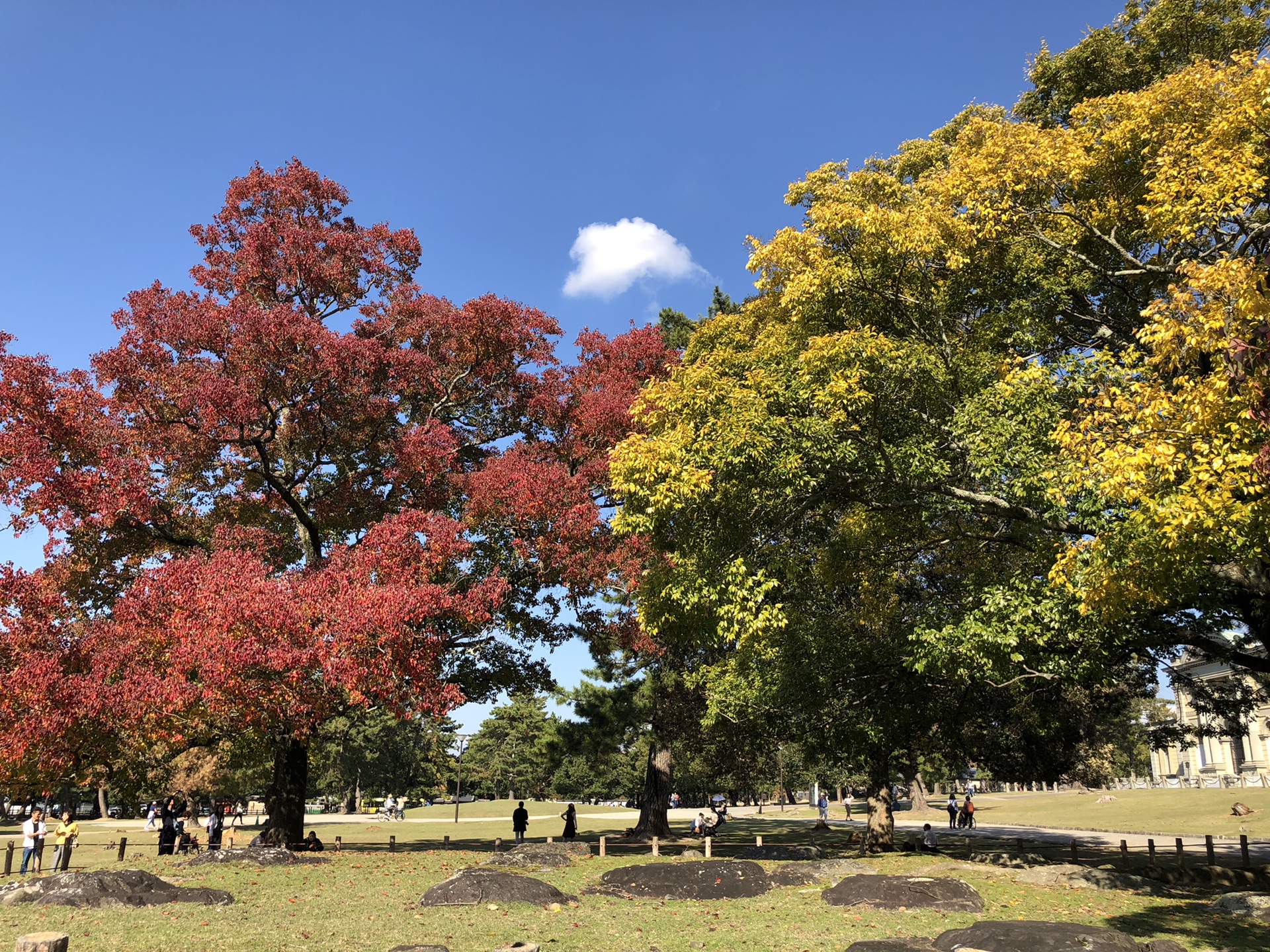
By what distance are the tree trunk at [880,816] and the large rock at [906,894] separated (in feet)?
40.1

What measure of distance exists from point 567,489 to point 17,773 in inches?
527

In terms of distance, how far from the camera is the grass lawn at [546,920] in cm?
1014

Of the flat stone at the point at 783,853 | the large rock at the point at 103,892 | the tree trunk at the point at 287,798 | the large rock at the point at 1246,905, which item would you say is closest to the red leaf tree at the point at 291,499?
the tree trunk at the point at 287,798

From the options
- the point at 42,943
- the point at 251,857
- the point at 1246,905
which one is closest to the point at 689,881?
the point at 1246,905

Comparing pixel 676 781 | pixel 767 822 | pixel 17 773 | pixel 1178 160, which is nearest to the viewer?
pixel 1178 160

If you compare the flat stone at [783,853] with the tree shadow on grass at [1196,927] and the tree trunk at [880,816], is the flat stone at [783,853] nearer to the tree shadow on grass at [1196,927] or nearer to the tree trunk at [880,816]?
the tree trunk at [880,816]

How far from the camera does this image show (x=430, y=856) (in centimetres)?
2159

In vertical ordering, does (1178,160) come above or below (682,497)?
above

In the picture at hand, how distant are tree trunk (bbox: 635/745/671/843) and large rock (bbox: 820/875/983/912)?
1731 cm

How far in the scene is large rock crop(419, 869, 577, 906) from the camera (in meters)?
13.3

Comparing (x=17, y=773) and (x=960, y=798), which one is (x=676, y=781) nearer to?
(x=960, y=798)

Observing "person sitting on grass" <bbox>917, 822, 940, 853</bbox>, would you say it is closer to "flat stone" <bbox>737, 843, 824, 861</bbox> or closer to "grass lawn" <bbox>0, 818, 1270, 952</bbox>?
"flat stone" <bbox>737, 843, 824, 861</bbox>

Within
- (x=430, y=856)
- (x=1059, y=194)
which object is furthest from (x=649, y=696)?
(x=1059, y=194)

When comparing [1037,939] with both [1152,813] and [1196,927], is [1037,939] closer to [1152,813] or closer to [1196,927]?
[1196,927]
